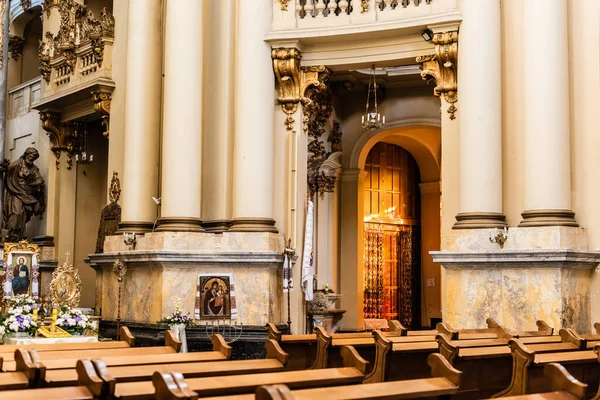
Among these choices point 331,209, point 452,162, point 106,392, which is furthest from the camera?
point 331,209

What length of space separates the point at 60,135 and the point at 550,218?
10.6 meters

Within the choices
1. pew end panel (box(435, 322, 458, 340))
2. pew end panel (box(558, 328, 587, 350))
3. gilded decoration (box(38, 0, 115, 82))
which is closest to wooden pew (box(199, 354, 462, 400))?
pew end panel (box(435, 322, 458, 340))

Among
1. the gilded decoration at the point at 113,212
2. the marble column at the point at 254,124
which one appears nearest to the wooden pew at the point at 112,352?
the marble column at the point at 254,124

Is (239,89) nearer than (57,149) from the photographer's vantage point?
Yes

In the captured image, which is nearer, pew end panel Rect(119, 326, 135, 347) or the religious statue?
pew end panel Rect(119, 326, 135, 347)

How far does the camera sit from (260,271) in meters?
13.1

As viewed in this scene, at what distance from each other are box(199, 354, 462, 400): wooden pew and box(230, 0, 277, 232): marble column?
7.78 m

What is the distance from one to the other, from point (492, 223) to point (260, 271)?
3.56 meters

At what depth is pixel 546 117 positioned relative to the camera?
11805mm

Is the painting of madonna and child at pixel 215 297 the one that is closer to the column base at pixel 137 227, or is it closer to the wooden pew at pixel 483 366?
the column base at pixel 137 227

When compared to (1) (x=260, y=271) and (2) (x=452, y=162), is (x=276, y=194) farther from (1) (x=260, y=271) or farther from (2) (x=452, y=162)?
(2) (x=452, y=162)

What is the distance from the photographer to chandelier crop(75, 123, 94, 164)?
58.7 ft

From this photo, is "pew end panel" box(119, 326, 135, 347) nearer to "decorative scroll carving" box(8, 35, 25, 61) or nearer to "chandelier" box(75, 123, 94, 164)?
"chandelier" box(75, 123, 94, 164)

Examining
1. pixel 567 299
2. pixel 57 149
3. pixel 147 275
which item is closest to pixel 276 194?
pixel 147 275
